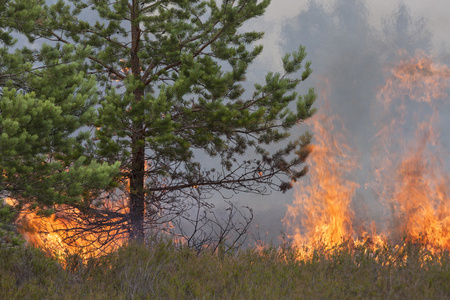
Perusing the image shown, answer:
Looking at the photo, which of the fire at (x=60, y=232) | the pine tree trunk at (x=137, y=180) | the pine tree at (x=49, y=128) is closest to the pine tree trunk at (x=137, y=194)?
the pine tree trunk at (x=137, y=180)

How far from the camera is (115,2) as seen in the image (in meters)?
11.6

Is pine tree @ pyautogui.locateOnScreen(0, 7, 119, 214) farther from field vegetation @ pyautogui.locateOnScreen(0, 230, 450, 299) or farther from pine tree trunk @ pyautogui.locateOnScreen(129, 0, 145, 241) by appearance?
pine tree trunk @ pyautogui.locateOnScreen(129, 0, 145, 241)

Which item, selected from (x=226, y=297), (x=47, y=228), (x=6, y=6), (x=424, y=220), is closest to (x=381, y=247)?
(x=226, y=297)

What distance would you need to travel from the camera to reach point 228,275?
5.89m

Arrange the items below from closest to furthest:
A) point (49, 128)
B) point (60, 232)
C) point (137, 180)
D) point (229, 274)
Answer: point (229, 274), point (49, 128), point (137, 180), point (60, 232)

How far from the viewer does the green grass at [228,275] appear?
514 cm

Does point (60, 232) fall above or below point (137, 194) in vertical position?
below

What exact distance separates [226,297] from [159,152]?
632 centimetres

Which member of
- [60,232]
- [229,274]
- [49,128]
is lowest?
[229,274]

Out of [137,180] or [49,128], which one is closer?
[49,128]

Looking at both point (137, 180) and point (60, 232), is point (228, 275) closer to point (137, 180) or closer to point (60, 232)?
point (137, 180)

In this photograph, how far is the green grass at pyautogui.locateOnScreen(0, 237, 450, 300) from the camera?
16.9 feet

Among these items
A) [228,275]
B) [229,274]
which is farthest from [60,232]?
[229,274]

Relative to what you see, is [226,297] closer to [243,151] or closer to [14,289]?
[14,289]
